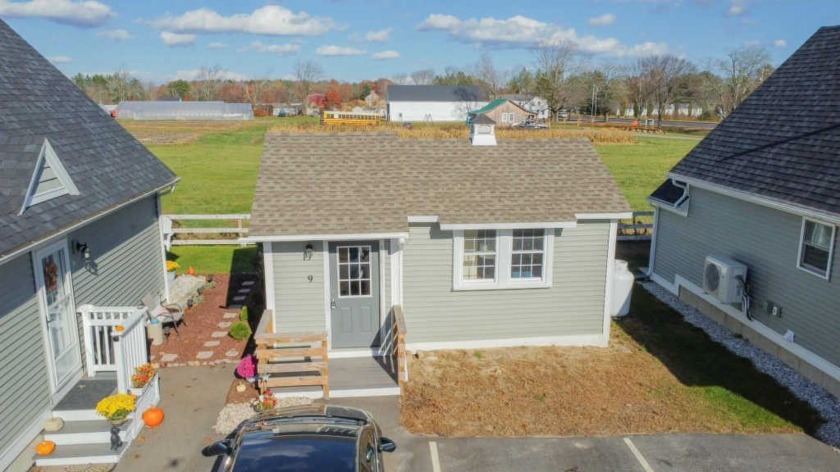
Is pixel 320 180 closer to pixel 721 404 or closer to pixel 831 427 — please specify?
pixel 721 404

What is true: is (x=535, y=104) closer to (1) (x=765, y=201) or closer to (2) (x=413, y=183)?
(1) (x=765, y=201)

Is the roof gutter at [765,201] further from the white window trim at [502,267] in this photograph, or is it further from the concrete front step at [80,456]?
the concrete front step at [80,456]

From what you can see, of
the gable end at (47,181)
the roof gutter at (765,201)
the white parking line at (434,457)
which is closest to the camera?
the white parking line at (434,457)

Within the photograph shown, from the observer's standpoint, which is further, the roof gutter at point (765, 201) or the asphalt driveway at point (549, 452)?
the roof gutter at point (765, 201)

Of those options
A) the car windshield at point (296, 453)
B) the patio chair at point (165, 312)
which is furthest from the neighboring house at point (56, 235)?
the car windshield at point (296, 453)

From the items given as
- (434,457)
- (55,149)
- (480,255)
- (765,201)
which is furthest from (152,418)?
(765,201)

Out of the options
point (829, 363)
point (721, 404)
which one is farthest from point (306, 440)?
point (829, 363)

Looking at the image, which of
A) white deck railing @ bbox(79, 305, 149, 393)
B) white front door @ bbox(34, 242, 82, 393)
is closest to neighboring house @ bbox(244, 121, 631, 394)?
white deck railing @ bbox(79, 305, 149, 393)

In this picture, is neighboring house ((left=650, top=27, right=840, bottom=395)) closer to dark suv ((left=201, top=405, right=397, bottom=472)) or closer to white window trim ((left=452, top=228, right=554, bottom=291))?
white window trim ((left=452, top=228, right=554, bottom=291))
